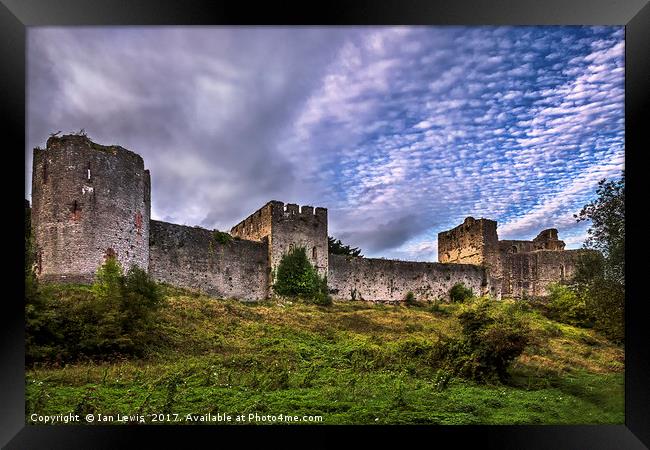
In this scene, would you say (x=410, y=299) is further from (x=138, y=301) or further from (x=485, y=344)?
(x=138, y=301)

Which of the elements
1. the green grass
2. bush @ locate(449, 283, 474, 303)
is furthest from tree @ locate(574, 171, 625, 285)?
bush @ locate(449, 283, 474, 303)

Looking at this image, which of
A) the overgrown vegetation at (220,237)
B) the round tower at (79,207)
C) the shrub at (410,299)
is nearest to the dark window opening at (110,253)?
the round tower at (79,207)

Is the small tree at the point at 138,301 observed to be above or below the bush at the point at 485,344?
above

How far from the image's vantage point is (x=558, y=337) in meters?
12.8

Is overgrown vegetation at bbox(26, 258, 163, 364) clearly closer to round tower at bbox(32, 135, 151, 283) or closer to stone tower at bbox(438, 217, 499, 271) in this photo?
round tower at bbox(32, 135, 151, 283)

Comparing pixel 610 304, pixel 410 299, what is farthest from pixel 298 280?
pixel 610 304

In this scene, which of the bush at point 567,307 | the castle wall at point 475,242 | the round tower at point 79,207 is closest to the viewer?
the round tower at point 79,207

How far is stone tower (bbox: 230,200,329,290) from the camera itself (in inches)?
700

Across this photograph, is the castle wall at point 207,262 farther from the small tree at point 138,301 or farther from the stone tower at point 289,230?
the small tree at point 138,301

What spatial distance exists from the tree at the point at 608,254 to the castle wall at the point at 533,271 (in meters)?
13.6

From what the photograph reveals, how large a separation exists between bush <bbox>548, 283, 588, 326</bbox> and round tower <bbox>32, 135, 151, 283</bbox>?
43.3ft

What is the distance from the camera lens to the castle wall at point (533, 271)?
2194 cm
